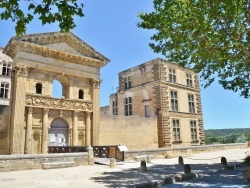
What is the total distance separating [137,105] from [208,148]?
10.9m

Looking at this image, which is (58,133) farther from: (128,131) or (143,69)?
(143,69)

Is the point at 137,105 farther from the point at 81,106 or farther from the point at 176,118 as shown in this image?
the point at 81,106

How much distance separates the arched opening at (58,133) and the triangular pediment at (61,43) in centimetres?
686

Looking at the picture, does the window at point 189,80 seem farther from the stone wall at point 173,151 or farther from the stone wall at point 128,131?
the stone wall at point 173,151

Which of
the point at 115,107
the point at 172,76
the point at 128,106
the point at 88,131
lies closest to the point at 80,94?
the point at 88,131

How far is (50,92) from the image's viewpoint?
901 inches

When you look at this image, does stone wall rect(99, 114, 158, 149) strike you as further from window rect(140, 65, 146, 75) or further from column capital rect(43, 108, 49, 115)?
window rect(140, 65, 146, 75)

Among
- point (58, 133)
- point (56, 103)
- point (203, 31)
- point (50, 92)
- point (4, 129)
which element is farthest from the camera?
point (58, 133)

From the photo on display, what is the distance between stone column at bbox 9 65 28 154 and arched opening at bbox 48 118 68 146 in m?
2.74

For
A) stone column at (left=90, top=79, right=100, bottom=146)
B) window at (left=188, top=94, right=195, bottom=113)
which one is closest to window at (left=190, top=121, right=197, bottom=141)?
window at (left=188, top=94, right=195, bottom=113)

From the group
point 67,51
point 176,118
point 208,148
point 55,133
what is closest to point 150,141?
point 176,118

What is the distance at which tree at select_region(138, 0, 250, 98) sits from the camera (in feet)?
37.2

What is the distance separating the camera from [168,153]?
72.6 ft

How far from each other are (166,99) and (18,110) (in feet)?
58.8
